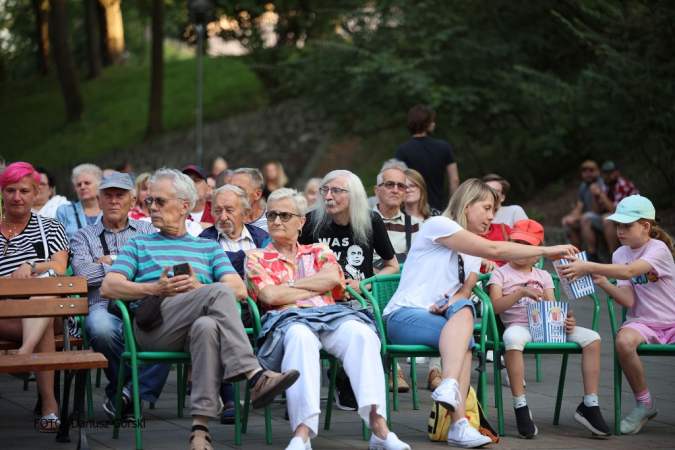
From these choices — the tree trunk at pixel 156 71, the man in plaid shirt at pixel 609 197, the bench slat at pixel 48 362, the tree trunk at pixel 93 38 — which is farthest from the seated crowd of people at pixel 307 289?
the tree trunk at pixel 93 38

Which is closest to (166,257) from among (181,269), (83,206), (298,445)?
(181,269)

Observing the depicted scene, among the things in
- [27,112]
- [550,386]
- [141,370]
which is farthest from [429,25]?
[27,112]

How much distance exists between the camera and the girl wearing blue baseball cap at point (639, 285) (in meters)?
5.74

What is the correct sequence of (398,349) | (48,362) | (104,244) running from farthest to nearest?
(104,244), (398,349), (48,362)

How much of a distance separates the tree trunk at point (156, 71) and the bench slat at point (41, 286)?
21234mm

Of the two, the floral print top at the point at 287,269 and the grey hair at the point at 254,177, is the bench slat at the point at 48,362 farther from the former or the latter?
the grey hair at the point at 254,177

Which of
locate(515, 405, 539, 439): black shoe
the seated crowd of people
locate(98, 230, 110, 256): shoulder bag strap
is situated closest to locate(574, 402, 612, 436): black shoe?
the seated crowd of people

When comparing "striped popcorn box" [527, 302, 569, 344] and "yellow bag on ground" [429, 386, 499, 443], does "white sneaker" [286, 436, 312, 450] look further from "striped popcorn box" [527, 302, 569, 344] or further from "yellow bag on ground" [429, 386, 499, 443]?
"striped popcorn box" [527, 302, 569, 344]

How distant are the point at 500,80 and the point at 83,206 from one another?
8.87 meters

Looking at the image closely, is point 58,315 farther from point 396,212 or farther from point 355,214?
point 396,212

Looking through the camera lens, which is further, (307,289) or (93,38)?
(93,38)

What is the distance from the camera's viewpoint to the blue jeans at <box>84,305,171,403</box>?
574 centimetres

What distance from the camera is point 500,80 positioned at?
15.6m

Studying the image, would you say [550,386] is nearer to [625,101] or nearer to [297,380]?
[297,380]
